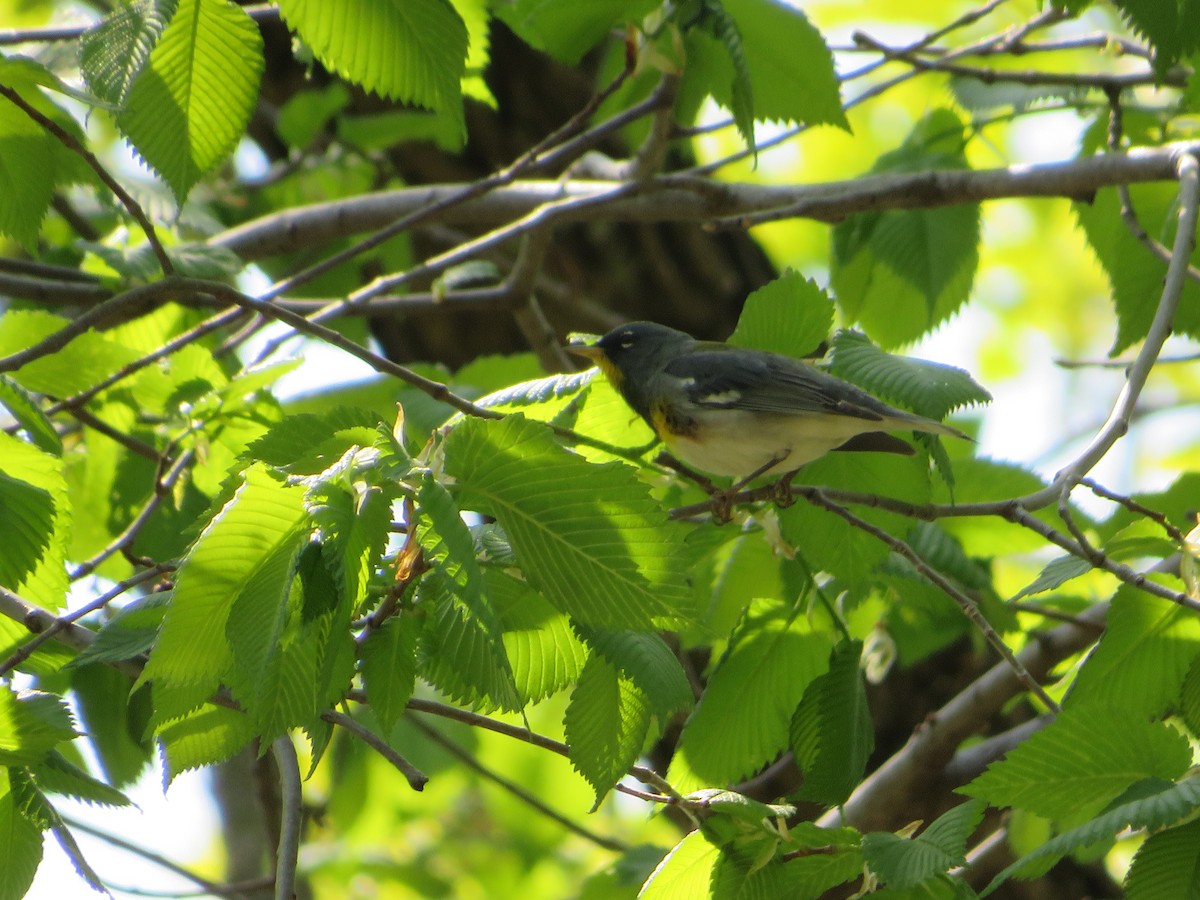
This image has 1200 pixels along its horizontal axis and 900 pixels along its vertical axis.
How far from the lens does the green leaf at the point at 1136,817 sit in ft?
5.26

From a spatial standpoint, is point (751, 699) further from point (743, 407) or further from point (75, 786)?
point (75, 786)

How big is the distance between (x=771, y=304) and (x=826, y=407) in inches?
27.2

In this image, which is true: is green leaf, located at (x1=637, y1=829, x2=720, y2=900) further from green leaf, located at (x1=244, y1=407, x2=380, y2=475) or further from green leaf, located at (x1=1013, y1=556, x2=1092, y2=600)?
green leaf, located at (x1=244, y1=407, x2=380, y2=475)

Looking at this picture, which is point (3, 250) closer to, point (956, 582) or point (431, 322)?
point (431, 322)

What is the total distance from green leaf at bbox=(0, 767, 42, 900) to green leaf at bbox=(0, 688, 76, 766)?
0.11m

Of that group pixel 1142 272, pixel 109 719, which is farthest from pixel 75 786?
pixel 1142 272

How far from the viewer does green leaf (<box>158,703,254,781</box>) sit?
1.91 metres

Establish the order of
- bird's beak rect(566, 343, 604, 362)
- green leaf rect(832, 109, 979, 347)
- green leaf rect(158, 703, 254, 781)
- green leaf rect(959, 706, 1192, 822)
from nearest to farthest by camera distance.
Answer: green leaf rect(959, 706, 1192, 822) < green leaf rect(158, 703, 254, 781) < green leaf rect(832, 109, 979, 347) < bird's beak rect(566, 343, 604, 362)

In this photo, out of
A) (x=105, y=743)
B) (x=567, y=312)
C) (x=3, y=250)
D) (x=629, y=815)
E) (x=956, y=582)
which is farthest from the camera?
(x=629, y=815)

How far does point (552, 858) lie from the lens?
5.90m

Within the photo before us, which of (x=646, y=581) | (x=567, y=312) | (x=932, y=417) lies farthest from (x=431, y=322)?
(x=646, y=581)

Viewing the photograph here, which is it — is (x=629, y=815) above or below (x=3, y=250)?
below

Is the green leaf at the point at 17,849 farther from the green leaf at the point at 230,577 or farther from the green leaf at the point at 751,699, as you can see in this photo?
the green leaf at the point at 751,699

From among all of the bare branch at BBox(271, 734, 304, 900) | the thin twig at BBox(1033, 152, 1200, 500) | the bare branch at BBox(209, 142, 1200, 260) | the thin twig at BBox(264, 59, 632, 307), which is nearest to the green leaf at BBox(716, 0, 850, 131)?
the bare branch at BBox(209, 142, 1200, 260)
